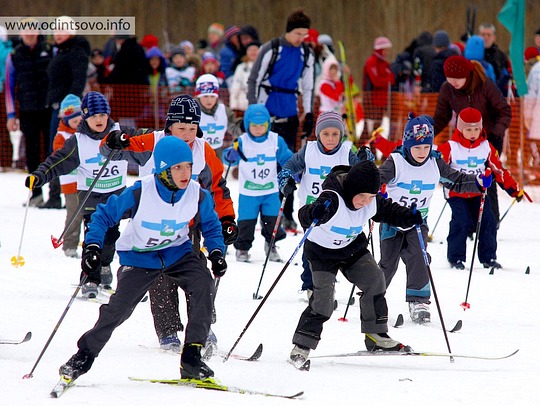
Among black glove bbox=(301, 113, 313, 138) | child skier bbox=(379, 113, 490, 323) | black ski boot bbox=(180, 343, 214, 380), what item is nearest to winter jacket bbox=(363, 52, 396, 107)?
black glove bbox=(301, 113, 313, 138)

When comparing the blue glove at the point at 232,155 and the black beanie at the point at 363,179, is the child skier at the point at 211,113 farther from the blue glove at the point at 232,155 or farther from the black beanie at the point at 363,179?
the black beanie at the point at 363,179

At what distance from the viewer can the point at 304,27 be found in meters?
10.6

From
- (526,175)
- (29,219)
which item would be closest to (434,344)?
(29,219)

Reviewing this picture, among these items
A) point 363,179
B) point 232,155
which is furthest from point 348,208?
point 232,155

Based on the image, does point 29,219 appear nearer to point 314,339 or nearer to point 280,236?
point 280,236

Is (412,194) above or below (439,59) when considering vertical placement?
below

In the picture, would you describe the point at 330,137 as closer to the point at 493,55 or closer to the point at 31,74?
the point at 31,74

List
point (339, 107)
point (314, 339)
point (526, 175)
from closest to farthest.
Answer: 1. point (314, 339)
2. point (526, 175)
3. point (339, 107)

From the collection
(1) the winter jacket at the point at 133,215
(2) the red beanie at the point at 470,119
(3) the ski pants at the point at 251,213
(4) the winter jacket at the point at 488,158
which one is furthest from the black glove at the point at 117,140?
(2) the red beanie at the point at 470,119

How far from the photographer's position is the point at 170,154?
16.8 ft

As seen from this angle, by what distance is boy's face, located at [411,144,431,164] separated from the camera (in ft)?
23.2

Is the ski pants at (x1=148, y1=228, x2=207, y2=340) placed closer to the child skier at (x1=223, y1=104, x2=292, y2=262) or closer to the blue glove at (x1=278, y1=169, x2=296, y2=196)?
the blue glove at (x1=278, y1=169, x2=296, y2=196)

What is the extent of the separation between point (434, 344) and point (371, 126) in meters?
10.3

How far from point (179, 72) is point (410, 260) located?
9.42 metres
